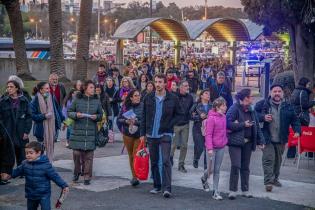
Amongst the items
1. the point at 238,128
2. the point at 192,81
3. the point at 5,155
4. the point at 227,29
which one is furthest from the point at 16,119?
the point at 227,29

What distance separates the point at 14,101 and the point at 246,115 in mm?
3679

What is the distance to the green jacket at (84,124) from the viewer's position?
1052cm

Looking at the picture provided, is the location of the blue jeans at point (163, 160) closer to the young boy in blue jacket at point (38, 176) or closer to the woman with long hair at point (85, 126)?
the woman with long hair at point (85, 126)

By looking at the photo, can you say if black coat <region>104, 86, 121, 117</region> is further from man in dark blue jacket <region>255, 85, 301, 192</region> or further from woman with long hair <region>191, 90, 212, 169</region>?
man in dark blue jacket <region>255, 85, 301, 192</region>

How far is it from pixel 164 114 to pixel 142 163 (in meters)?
0.86

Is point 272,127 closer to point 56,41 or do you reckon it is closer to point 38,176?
point 38,176

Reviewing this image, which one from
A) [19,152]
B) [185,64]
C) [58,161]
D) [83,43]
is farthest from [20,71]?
[19,152]

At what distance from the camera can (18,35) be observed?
3019cm

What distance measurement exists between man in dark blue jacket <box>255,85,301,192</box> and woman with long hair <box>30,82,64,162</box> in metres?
3.54

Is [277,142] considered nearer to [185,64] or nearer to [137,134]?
[137,134]

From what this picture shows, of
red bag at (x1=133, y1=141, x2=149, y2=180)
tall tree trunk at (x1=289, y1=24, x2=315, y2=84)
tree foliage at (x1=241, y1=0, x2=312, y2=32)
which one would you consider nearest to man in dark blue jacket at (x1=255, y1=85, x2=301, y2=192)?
red bag at (x1=133, y1=141, x2=149, y2=180)

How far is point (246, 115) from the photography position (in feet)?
32.1

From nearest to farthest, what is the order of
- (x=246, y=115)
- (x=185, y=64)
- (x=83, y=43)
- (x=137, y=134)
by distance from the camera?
(x=246, y=115), (x=137, y=134), (x=83, y=43), (x=185, y=64)

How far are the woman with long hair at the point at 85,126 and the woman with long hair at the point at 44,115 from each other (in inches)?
38.6
